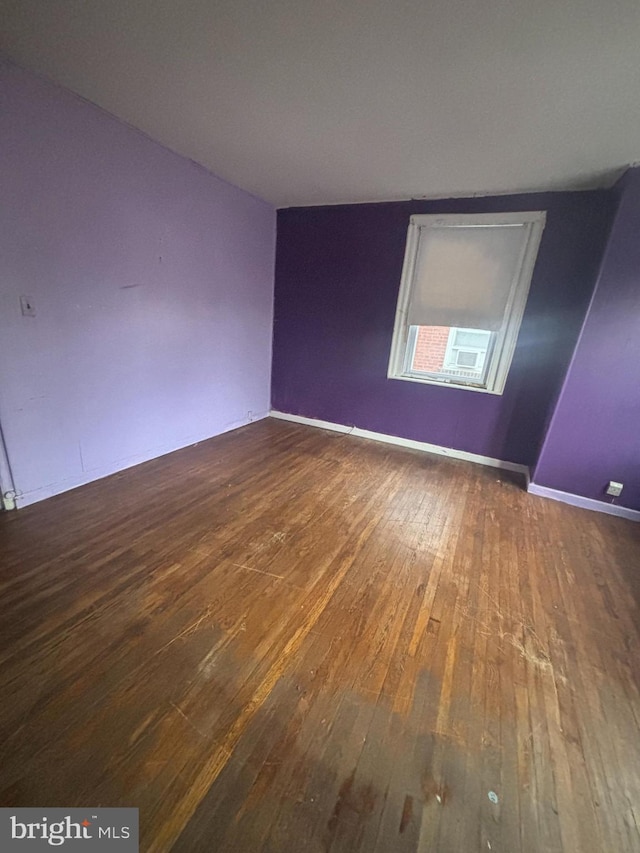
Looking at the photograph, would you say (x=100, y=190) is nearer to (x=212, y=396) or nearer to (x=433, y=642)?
(x=212, y=396)

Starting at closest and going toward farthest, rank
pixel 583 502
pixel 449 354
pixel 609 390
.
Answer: pixel 609 390, pixel 583 502, pixel 449 354

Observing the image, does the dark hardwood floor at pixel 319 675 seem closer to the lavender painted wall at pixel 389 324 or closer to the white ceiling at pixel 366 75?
the lavender painted wall at pixel 389 324

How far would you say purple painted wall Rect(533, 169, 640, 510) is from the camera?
2.60 meters

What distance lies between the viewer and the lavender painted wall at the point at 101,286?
2113 mm

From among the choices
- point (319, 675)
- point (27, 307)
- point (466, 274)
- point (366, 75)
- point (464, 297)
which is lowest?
point (319, 675)

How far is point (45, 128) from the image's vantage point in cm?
209

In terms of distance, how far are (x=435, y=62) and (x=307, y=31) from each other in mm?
623

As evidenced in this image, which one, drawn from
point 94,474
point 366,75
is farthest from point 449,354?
point 94,474

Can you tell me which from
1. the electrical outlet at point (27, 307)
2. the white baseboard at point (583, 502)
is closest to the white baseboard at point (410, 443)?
the white baseboard at point (583, 502)

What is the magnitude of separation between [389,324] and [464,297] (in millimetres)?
824

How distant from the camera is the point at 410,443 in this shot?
4.22 meters

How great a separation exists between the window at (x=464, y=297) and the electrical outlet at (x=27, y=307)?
325cm

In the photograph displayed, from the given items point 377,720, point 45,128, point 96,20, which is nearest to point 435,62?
point 96,20

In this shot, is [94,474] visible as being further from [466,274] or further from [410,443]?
[466,274]
